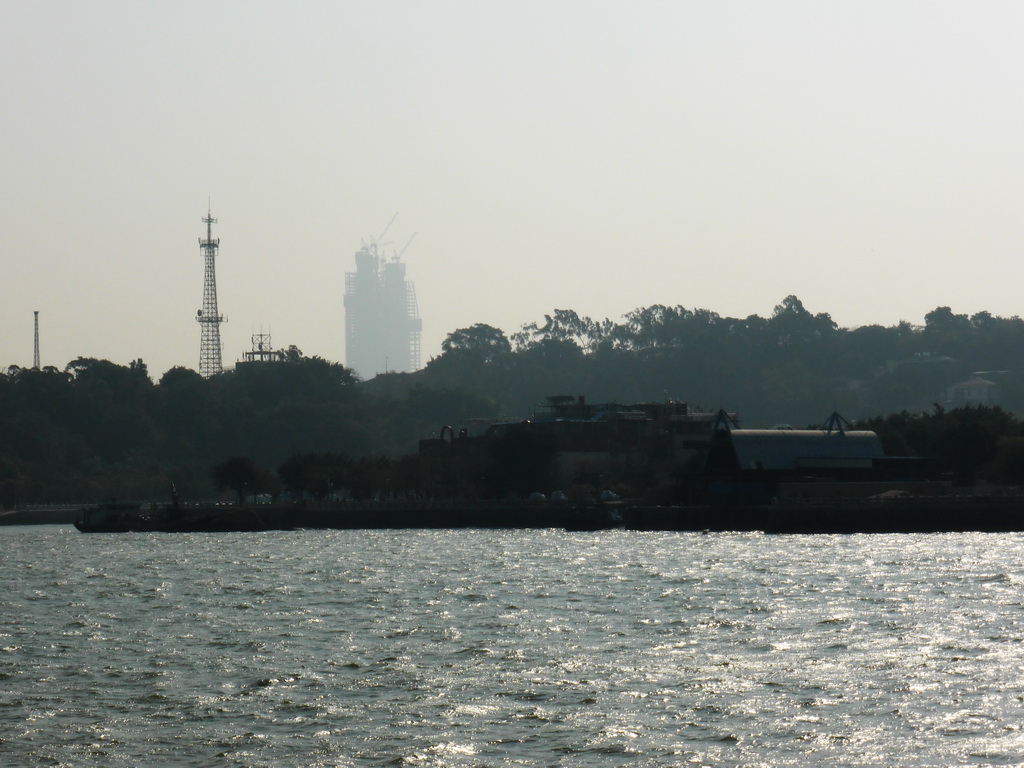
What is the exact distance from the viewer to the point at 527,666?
36188 mm

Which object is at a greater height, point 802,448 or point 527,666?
point 802,448

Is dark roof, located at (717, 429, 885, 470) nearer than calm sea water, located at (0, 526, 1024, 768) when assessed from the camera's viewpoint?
No

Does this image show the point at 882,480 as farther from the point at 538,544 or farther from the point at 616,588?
the point at 616,588

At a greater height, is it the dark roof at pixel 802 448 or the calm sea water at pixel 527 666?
the dark roof at pixel 802 448

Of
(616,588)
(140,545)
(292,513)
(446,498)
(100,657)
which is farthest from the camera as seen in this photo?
(446,498)

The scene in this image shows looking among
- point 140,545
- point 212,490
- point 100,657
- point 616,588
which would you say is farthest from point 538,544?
point 212,490

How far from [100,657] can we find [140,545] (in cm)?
6460

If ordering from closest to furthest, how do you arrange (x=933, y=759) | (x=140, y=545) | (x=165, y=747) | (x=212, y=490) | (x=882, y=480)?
(x=933, y=759), (x=165, y=747), (x=140, y=545), (x=882, y=480), (x=212, y=490)

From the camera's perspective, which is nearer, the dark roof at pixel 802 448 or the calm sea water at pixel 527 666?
the calm sea water at pixel 527 666

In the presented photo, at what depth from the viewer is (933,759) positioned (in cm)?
2580

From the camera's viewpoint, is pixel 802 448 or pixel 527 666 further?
pixel 802 448

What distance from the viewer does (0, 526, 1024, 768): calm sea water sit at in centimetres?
2753

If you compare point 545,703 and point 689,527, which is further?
point 689,527

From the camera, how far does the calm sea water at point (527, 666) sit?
27.5 m
